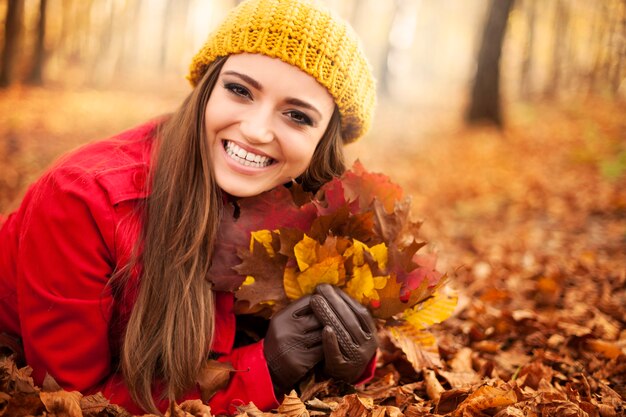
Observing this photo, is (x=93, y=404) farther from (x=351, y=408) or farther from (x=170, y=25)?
(x=170, y=25)

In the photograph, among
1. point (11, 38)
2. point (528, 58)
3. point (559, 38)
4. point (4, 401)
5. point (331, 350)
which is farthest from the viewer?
point (559, 38)

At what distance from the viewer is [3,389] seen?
65.7 inches

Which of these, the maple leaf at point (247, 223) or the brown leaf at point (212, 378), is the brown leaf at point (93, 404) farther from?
the maple leaf at point (247, 223)

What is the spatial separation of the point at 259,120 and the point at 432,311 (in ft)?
3.58

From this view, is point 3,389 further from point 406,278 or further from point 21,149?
point 21,149

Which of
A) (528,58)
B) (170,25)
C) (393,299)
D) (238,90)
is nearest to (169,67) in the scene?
(170,25)

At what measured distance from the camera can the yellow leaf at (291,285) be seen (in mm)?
1906

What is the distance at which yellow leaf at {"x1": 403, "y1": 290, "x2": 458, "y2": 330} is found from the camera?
2.05 meters

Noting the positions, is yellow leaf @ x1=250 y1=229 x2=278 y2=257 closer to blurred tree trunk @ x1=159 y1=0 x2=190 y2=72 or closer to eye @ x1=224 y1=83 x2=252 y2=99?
eye @ x1=224 y1=83 x2=252 y2=99

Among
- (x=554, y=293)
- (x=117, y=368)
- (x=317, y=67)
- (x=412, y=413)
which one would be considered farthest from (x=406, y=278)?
(x=554, y=293)

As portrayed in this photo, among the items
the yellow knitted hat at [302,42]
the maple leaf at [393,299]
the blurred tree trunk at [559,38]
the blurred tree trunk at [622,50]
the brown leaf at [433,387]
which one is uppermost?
the blurred tree trunk at [559,38]

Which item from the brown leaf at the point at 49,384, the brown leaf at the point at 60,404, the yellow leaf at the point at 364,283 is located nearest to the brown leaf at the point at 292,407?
the yellow leaf at the point at 364,283

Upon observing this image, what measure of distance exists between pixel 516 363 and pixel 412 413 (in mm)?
890

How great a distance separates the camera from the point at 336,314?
1801 millimetres
